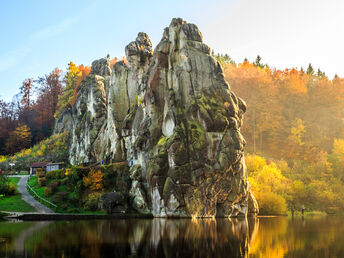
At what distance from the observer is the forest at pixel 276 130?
208 ft

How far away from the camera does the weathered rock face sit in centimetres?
5006

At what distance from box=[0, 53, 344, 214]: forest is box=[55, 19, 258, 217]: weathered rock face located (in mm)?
11553

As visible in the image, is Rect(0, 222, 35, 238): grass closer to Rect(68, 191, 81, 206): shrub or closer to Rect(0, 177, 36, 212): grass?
Rect(0, 177, 36, 212): grass

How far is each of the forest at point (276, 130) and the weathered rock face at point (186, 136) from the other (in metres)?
11.6

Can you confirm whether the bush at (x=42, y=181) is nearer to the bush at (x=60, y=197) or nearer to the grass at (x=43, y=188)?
the grass at (x=43, y=188)

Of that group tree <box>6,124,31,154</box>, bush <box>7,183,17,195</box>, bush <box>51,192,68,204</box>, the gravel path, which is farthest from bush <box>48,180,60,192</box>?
tree <box>6,124,31,154</box>

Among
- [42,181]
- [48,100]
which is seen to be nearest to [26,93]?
[48,100]

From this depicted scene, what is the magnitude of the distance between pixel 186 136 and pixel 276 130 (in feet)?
140

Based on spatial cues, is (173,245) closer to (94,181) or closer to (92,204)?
(92,204)

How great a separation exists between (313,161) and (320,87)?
90.5 feet

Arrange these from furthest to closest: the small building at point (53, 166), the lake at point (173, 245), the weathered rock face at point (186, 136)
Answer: the small building at point (53, 166), the weathered rock face at point (186, 136), the lake at point (173, 245)

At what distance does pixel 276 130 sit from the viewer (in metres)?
88.2

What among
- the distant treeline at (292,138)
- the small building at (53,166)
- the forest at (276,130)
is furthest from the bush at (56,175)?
the distant treeline at (292,138)

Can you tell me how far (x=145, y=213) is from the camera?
5294 centimetres
